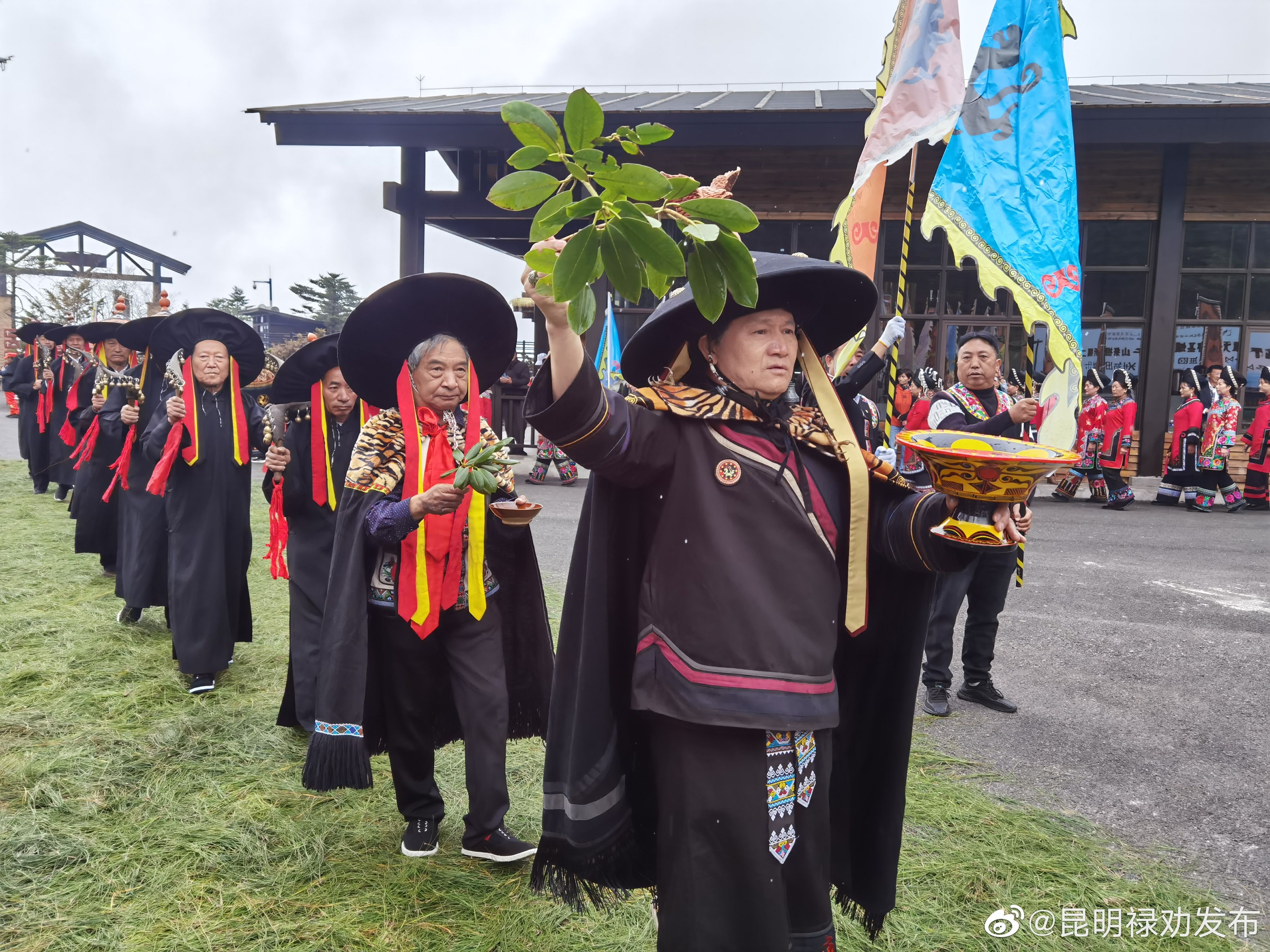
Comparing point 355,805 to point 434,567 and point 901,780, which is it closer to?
point 434,567

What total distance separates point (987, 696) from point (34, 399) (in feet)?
45.8

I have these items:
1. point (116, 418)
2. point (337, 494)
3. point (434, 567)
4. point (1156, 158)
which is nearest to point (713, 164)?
point (1156, 158)

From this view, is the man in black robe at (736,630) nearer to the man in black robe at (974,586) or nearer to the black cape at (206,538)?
the man in black robe at (974,586)

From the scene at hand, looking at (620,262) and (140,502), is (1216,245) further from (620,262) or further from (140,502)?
(620,262)

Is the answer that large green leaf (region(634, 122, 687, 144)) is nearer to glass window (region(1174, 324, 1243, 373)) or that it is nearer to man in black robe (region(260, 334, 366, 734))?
man in black robe (region(260, 334, 366, 734))

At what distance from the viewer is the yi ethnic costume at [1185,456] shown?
13.0 metres

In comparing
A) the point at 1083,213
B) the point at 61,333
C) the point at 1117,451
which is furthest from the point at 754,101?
the point at 61,333

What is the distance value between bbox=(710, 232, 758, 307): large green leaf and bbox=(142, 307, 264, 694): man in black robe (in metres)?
4.36

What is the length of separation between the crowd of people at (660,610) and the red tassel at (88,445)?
4428mm

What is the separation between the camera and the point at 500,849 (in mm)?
3340

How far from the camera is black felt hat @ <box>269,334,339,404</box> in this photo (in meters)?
Result: 4.39

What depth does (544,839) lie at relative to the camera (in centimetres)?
246

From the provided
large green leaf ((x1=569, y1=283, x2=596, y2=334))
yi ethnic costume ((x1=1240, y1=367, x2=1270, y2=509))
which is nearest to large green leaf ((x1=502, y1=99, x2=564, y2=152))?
large green leaf ((x1=569, y1=283, x2=596, y2=334))

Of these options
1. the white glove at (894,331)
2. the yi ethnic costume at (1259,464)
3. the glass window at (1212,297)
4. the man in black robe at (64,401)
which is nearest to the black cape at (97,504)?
the man in black robe at (64,401)
